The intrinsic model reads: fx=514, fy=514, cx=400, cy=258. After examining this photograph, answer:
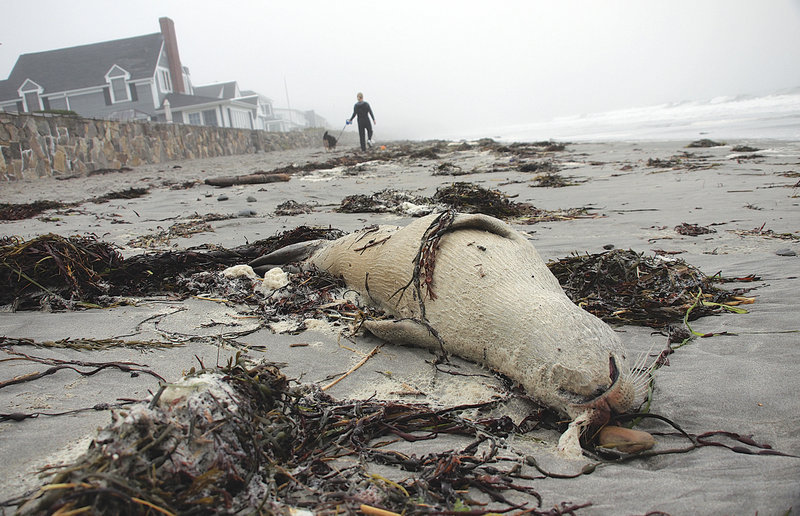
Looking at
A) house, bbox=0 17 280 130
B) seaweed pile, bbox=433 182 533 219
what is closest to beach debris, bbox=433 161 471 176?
seaweed pile, bbox=433 182 533 219

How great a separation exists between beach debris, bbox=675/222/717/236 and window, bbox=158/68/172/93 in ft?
168

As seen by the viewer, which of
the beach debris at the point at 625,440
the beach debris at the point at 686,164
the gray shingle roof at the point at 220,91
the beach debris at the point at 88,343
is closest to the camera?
the beach debris at the point at 625,440

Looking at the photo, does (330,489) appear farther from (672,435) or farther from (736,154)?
(736,154)

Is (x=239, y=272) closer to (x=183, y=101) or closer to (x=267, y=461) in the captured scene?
(x=267, y=461)

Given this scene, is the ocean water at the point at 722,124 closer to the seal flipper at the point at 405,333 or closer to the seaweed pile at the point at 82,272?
the seal flipper at the point at 405,333

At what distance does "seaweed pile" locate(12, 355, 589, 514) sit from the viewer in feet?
4.40

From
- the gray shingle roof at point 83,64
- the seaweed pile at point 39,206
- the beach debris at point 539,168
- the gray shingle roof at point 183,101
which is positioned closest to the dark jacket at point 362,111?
the beach debris at point 539,168

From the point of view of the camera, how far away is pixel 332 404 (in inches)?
85.2

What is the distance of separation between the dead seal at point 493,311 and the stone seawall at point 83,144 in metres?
13.1

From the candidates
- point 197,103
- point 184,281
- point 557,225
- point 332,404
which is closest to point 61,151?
point 184,281

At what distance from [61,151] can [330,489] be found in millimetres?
16128

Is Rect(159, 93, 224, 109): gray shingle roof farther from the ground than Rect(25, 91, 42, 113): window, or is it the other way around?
Rect(25, 91, 42, 113): window

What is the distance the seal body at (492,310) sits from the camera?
2057 millimetres

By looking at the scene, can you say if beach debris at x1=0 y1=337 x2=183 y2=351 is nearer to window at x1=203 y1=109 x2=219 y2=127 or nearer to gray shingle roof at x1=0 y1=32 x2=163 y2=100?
gray shingle roof at x1=0 y1=32 x2=163 y2=100
